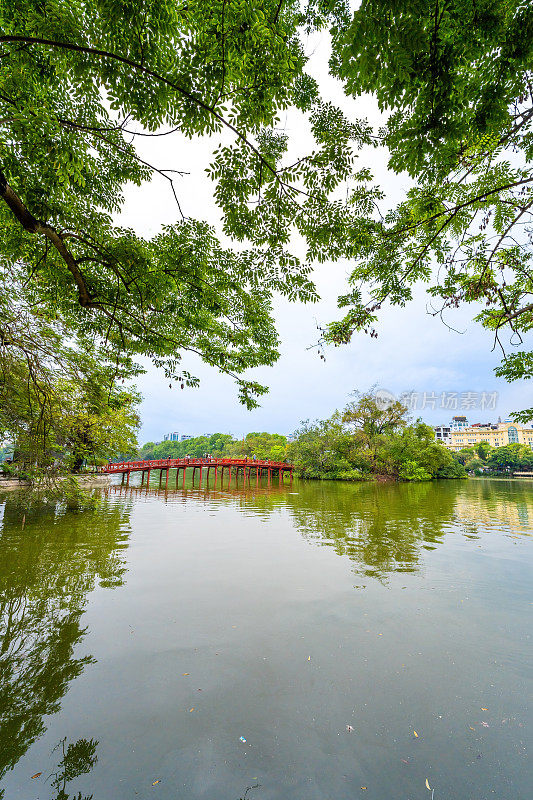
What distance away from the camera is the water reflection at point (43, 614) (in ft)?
7.97

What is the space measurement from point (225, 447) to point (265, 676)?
214 feet

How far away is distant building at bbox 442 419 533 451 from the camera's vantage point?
100125 millimetres

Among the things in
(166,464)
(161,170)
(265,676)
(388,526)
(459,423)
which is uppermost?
(459,423)

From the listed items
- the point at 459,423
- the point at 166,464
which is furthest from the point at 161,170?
the point at 459,423

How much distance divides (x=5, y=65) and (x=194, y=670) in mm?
5734

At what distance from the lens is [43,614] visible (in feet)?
13.8

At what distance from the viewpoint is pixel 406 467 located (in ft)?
111

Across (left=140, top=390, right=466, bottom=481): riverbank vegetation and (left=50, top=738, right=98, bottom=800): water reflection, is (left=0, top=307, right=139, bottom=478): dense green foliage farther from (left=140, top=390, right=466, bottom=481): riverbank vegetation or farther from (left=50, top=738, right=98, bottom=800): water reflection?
(left=140, top=390, right=466, bottom=481): riverbank vegetation

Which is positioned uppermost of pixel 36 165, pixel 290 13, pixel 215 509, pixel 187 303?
pixel 290 13

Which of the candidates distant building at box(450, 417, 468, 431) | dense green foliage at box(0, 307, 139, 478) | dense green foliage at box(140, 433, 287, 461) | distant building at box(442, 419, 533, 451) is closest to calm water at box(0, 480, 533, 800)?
dense green foliage at box(0, 307, 139, 478)

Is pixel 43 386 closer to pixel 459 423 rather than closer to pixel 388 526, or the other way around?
pixel 388 526

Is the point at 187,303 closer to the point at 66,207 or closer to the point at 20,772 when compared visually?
the point at 66,207

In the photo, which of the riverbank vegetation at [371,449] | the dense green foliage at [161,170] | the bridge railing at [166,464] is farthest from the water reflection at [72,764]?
the riverbank vegetation at [371,449]

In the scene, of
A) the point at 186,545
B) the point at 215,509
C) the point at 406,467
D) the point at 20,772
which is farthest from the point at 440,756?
the point at 406,467
